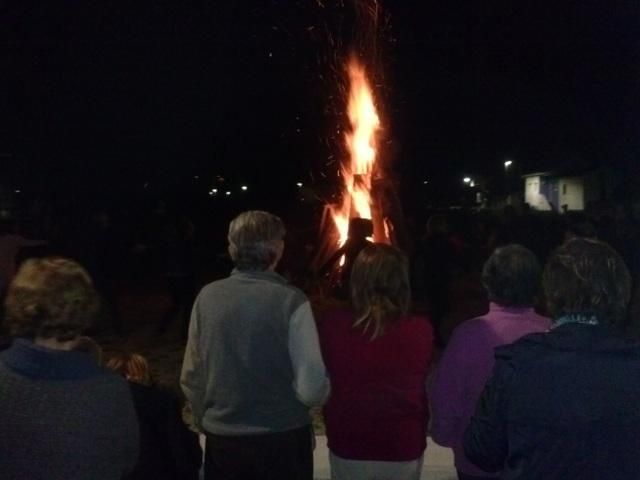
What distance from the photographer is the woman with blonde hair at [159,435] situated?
2734mm

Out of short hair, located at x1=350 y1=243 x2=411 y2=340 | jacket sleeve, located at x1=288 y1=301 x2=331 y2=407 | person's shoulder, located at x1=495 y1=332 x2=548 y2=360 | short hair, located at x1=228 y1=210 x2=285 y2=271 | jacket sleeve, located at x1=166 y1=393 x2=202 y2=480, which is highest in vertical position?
short hair, located at x1=228 y1=210 x2=285 y2=271

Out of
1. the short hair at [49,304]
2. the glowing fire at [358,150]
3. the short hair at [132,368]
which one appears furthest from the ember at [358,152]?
the short hair at [49,304]

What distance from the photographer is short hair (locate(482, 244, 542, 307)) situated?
345cm

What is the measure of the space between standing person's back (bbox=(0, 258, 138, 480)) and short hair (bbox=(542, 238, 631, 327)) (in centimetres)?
139

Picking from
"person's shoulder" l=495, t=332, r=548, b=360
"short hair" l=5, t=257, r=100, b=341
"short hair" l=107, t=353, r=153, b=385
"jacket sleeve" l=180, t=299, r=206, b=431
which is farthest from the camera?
"jacket sleeve" l=180, t=299, r=206, b=431

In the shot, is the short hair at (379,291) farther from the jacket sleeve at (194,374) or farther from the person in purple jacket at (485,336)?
the jacket sleeve at (194,374)

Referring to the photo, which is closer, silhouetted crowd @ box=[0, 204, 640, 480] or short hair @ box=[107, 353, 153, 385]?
silhouetted crowd @ box=[0, 204, 640, 480]

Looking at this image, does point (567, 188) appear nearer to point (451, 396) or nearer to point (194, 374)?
point (451, 396)

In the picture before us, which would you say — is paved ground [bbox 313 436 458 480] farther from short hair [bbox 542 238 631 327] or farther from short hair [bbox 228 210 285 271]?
short hair [bbox 542 238 631 327]

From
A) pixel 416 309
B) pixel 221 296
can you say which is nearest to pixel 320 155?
pixel 416 309

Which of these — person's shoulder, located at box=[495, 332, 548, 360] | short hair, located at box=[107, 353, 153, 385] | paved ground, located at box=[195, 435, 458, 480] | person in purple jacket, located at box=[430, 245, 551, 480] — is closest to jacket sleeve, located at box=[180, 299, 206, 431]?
short hair, located at box=[107, 353, 153, 385]

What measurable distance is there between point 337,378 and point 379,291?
44cm

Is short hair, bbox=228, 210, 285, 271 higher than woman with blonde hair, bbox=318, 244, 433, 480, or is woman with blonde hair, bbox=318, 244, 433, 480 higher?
short hair, bbox=228, 210, 285, 271

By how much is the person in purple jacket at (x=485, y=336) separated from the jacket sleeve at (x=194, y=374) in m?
1.06
